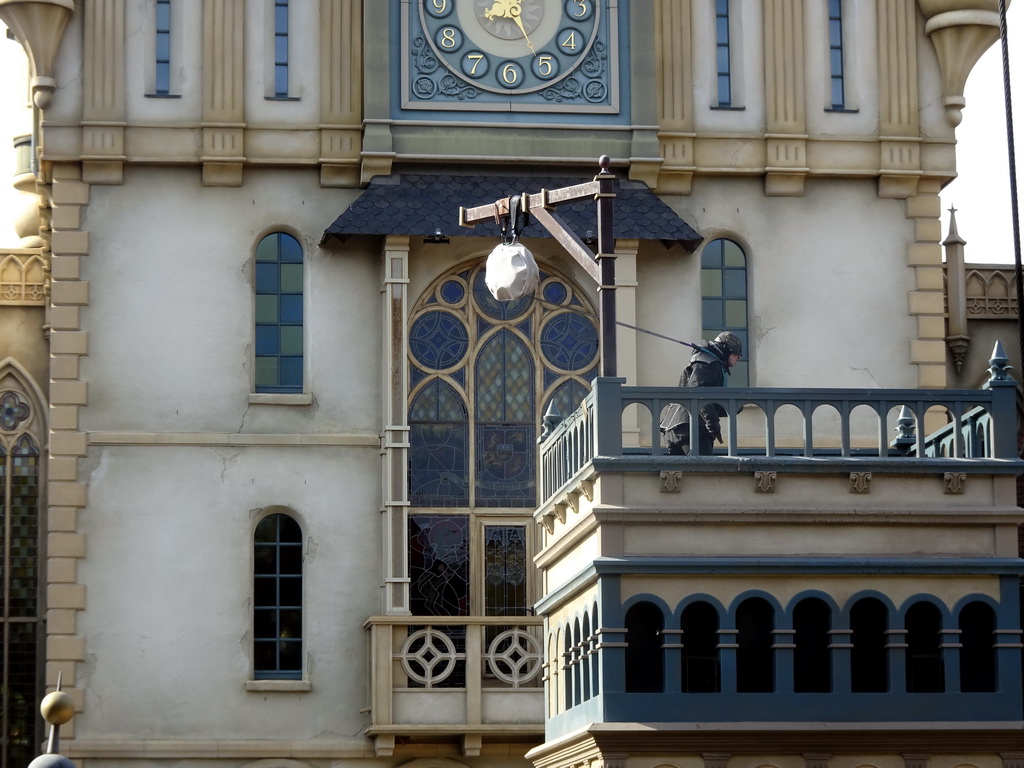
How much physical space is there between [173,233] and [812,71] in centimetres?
917

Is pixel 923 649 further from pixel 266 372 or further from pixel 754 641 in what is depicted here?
pixel 266 372

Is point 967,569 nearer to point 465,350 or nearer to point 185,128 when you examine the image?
point 465,350

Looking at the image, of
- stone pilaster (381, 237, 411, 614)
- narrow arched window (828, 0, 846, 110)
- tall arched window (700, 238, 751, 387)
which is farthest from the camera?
narrow arched window (828, 0, 846, 110)

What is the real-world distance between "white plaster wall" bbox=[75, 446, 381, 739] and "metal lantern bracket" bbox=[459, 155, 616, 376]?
22.4 feet

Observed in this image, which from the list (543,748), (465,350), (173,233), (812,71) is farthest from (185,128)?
(543,748)

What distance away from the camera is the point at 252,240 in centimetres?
3453

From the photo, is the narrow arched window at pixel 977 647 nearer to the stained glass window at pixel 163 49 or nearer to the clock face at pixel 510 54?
the clock face at pixel 510 54

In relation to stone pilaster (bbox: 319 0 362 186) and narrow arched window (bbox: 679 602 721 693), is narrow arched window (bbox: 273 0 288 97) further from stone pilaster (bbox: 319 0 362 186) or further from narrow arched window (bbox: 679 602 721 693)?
narrow arched window (bbox: 679 602 721 693)

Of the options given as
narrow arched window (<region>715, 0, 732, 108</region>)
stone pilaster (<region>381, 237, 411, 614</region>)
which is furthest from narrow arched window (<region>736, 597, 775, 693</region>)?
narrow arched window (<region>715, 0, 732, 108</region>)

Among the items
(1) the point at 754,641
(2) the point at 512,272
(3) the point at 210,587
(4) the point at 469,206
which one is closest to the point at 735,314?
(4) the point at 469,206

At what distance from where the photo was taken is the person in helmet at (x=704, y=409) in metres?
25.4

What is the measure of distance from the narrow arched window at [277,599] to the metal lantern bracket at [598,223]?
7207 mm

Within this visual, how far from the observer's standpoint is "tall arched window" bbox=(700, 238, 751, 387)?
35250mm

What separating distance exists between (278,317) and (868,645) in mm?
12178
